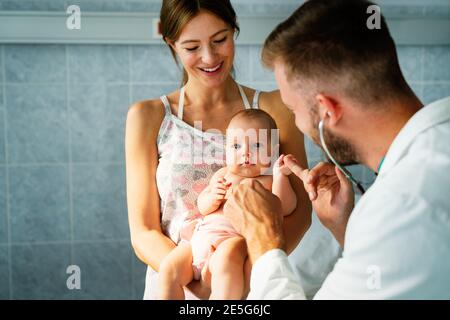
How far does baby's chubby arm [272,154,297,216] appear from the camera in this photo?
3.16 feet

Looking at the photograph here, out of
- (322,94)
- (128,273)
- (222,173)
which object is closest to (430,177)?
(322,94)

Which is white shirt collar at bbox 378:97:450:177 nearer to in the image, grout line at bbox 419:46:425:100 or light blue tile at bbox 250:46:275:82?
light blue tile at bbox 250:46:275:82

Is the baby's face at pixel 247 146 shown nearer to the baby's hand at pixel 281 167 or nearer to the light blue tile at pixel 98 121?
the baby's hand at pixel 281 167

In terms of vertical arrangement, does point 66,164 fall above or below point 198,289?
above

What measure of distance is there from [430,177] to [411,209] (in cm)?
5

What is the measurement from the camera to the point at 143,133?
105 centimetres

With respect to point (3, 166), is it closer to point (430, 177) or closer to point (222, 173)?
point (222, 173)

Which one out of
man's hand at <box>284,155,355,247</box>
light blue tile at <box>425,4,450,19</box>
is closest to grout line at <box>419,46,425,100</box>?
light blue tile at <box>425,4,450,19</box>

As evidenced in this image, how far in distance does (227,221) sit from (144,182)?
193mm

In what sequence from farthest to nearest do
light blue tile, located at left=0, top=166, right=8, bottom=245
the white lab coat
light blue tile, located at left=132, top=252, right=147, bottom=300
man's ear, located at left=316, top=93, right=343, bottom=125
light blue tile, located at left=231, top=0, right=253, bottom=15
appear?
light blue tile, located at left=231, top=0, right=253, bottom=15, light blue tile, located at left=132, top=252, right=147, bottom=300, light blue tile, located at left=0, top=166, right=8, bottom=245, man's ear, located at left=316, top=93, right=343, bottom=125, the white lab coat

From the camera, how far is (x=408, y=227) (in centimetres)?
64

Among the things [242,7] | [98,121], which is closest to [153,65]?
[98,121]

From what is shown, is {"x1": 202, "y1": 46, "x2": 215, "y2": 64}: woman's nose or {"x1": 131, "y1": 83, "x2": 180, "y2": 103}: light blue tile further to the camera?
{"x1": 131, "y1": 83, "x2": 180, "y2": 103}: light blue tile

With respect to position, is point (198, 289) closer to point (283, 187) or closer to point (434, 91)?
point (283, 187)
